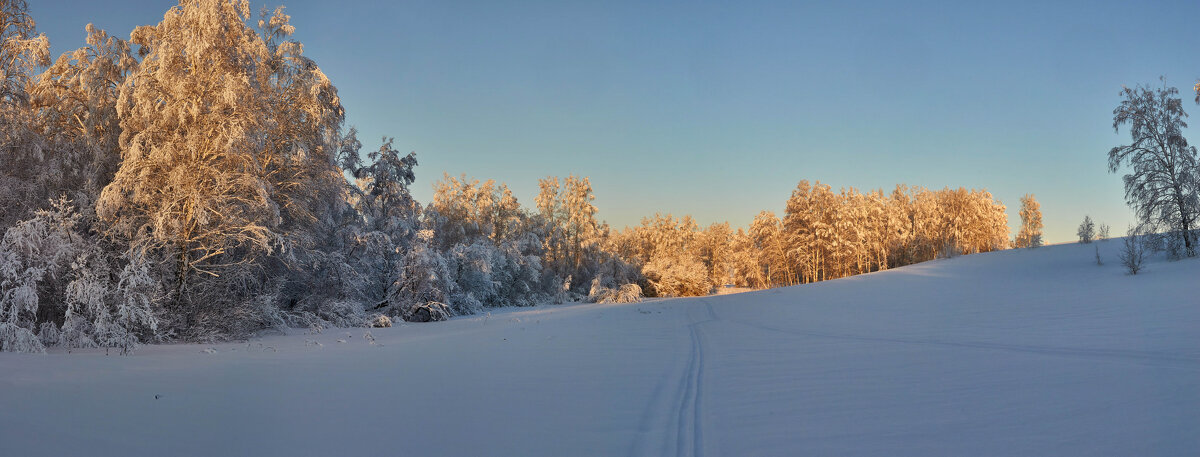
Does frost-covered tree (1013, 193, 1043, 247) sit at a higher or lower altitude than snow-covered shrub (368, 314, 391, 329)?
higher

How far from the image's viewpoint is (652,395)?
5242mm

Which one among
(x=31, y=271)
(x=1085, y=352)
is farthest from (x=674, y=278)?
(x=31, y=271)

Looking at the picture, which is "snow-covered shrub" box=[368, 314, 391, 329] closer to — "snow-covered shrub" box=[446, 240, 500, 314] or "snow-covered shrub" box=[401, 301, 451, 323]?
"snow-covered shrub" box=[401, 301, 451, 323]

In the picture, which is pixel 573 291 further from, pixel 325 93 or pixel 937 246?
pixel 937 246

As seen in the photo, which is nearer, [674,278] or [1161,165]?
[1161,165]

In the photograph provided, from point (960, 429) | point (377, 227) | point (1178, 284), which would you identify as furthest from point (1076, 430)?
point (377, 227)

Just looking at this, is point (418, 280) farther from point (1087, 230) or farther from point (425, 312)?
point (1087, 230)

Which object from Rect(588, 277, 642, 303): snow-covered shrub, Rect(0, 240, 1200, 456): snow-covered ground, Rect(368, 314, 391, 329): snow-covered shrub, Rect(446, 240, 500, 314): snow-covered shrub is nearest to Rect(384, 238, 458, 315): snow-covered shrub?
Rect(368, 314, 391, 329): snow-covered shrub

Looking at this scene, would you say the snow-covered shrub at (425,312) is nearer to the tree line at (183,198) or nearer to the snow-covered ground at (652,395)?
the tree line at (183,198)

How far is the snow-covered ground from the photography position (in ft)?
11.1

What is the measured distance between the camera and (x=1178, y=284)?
11477 mm

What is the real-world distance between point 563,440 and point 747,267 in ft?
198

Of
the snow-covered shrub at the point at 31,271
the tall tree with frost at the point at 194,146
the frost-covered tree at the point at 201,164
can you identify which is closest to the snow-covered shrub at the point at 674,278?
the frost-covered tree at the point at 201,164

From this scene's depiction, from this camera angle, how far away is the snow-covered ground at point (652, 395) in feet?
11.1
